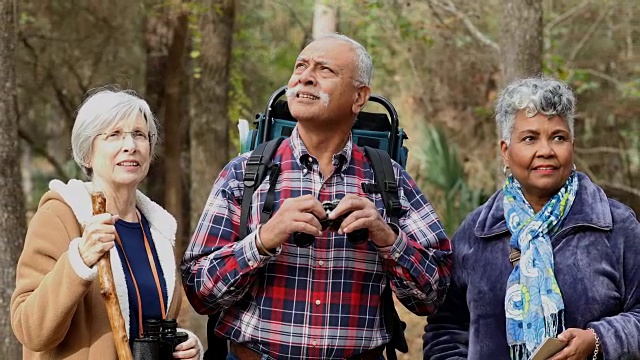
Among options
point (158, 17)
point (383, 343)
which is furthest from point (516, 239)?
point (158, 17)

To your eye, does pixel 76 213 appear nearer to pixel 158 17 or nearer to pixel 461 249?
pixel 461 249

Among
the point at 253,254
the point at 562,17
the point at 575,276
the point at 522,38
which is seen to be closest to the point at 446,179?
the point at 522,38

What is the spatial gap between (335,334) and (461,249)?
0.70 m

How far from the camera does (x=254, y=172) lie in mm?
4188

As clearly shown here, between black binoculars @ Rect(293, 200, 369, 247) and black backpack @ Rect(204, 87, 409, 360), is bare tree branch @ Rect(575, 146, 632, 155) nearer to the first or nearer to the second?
black backpack @ Rect(204, 87, 409, 360)

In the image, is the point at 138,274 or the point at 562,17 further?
the point at 562,17

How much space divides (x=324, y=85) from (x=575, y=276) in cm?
127

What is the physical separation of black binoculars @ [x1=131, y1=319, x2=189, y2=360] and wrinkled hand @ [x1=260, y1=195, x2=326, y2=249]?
1.59 feet

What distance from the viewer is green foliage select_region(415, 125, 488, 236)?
33.9 feet

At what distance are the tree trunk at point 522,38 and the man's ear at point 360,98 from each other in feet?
13.0

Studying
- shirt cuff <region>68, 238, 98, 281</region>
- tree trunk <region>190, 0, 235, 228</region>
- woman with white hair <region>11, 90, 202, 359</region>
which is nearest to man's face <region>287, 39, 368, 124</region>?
woman with white hair <region>11, 90, 202, 359</region>

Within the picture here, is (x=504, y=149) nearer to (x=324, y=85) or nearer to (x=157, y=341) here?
(x=324, y=85)

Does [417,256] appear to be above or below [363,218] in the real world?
below

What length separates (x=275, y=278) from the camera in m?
4.11
